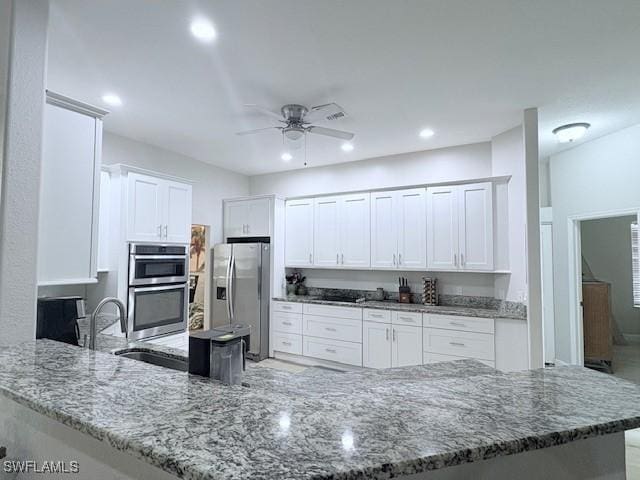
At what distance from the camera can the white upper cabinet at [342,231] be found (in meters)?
4.79

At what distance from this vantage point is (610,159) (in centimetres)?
403

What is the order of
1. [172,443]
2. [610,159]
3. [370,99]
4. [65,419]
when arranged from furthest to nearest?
[610,159]
[370,99]
[65,419]
[172,443]

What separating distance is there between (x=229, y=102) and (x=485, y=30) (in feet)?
7.17

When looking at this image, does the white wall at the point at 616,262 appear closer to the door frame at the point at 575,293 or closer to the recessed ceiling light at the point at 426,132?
the door frame at the point at 575,293

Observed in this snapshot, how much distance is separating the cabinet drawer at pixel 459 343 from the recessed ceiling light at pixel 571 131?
235cm

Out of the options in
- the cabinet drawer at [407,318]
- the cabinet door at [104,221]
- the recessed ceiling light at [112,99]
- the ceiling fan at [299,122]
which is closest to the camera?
the recessed ceiling light at [112,99]

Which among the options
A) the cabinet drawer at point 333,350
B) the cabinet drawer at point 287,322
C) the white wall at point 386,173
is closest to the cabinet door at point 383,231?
the white wall at point 386,173

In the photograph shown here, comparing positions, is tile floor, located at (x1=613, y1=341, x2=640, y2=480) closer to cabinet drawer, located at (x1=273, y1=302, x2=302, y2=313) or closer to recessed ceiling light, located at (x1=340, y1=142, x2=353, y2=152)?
cabinet drawer, located at (x1=273, y1=302, x2=302, y2=313)

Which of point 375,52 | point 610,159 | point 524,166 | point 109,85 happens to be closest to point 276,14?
point 375,52

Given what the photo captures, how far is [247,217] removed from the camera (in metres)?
5.48

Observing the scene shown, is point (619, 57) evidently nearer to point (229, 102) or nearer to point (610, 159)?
point (610, 159)

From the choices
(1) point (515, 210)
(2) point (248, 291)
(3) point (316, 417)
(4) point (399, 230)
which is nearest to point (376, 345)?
(4) point (399, 230)

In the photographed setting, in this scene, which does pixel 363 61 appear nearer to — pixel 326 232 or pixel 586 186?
pixel 326 232

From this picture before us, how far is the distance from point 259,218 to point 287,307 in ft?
4.71
